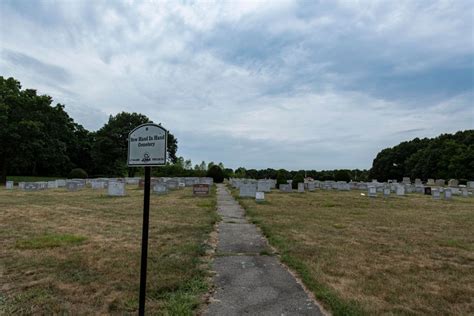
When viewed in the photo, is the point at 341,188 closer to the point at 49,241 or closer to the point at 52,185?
the point at 52,185

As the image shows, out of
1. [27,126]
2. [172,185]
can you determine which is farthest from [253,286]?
[27,126]

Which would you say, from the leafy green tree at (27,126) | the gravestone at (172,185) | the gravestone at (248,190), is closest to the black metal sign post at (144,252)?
the gravestone at (248,190)

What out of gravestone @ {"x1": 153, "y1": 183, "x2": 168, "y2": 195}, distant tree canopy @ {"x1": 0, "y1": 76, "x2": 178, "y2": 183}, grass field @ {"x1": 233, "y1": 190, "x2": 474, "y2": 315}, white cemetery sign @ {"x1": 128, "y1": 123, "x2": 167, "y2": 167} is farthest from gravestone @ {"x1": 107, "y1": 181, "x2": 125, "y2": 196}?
distant tree canopy @ {"x1": 0, "y1": 76, "x2": 178, "y2": 183}

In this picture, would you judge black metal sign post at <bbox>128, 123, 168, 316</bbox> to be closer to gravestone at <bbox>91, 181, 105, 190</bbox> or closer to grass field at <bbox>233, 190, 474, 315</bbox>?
grass field at <bbox>233, 190, 474, 315</bbox>

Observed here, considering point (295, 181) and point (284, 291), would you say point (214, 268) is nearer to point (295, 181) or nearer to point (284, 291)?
point (284, 291)

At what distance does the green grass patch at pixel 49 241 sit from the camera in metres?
5.78

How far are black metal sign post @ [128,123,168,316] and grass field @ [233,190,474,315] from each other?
2019 mm

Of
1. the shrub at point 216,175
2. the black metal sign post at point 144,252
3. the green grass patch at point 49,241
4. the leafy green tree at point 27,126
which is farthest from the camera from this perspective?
the shrub at point 216,175

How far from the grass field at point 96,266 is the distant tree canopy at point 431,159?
47.0 meters

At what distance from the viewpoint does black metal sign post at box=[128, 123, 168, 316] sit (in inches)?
121

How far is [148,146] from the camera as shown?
3201 millimetres

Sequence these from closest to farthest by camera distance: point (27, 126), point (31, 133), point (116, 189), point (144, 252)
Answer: point (144, 252) → point (116, 189) → point (27, 126) → point (31, 133)

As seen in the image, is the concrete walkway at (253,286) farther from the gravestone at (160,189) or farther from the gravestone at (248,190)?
the gravestone at (160,189)

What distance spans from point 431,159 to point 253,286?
56.5m
